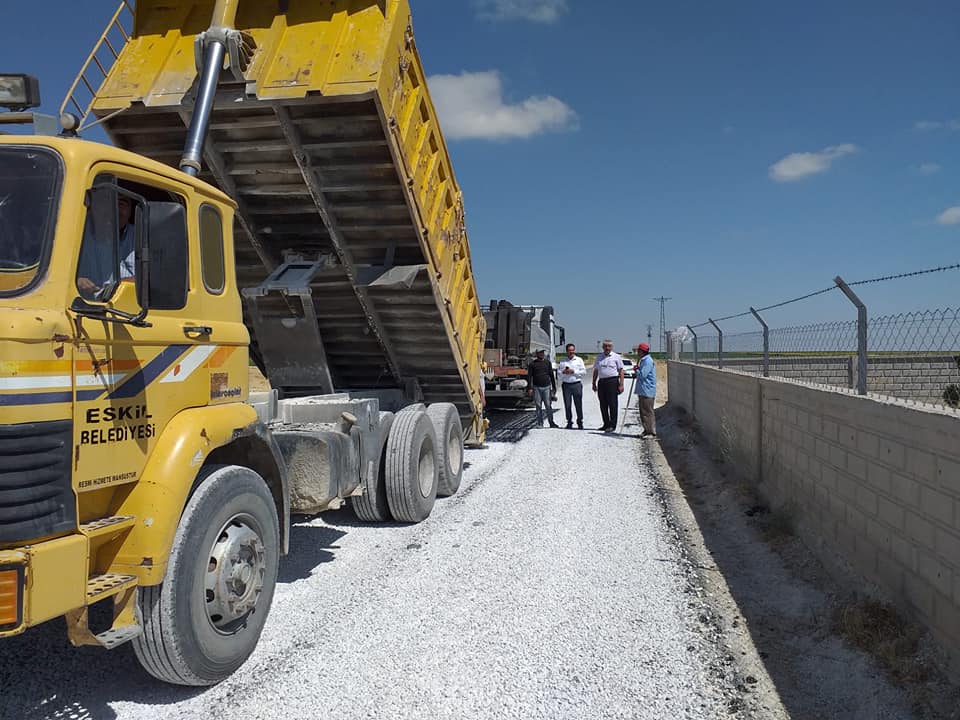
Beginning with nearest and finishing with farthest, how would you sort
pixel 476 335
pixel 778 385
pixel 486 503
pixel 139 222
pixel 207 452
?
pixel 139 222 < pixel 207 452 < pixel 778 385 < pixel 486 503 < pixel 476 335

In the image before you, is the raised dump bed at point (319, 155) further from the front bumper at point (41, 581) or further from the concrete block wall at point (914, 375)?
the concrete block wall at point (914, 375)

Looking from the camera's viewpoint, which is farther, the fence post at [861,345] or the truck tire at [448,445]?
the truck tire at [448,445]

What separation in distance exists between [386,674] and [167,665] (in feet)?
3.57

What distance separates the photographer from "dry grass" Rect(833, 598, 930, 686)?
3582 mm

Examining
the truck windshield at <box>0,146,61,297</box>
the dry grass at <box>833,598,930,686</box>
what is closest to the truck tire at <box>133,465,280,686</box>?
the truck windshield at <box>0,146,61,297</box>

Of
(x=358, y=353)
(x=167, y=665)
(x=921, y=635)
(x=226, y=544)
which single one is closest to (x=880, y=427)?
(x=921, y=635)

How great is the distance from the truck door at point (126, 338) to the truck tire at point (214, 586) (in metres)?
0.42

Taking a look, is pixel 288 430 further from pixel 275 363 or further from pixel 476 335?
pixel 476 335

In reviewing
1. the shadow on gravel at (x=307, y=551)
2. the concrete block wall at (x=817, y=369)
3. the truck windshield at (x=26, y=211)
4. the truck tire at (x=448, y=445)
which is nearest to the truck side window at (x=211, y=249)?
the truck windshield at (x=26, y=211)

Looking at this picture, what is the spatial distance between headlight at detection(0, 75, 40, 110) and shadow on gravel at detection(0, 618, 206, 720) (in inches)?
117

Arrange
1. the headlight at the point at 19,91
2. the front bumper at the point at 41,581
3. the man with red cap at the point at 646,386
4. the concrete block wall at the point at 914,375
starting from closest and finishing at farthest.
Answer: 1. the front bumper at the point at 41,581
2. the headlight at the point at 19,91
3. the concrete block wall at the point at 914,375
4. the man with red cap at the point at 646,386

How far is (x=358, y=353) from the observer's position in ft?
26.6

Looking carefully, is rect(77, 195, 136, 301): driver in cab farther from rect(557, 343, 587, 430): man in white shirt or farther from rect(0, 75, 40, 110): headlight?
rect(557, 343, 587, 430): man in white shirt

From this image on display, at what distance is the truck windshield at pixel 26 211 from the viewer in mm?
3006
